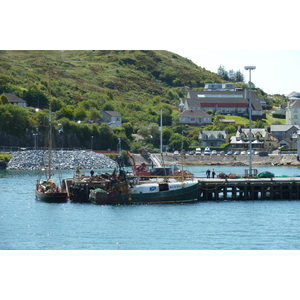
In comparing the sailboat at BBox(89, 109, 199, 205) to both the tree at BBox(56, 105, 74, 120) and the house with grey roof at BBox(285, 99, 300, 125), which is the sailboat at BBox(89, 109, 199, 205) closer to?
the tree at BBox(56, 105, 74, 120)

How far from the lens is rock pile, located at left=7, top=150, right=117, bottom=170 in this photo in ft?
428

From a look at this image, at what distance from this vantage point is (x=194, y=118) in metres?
193

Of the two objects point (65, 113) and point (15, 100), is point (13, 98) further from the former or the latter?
point (65, 113)

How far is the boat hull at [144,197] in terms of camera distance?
70.4m

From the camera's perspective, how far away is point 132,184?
70875 millimetres

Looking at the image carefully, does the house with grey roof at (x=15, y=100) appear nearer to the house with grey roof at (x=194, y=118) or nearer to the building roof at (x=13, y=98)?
the building roof at (x=13, y=98)

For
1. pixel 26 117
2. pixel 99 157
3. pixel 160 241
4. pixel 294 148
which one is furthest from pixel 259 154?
pixel 160 241

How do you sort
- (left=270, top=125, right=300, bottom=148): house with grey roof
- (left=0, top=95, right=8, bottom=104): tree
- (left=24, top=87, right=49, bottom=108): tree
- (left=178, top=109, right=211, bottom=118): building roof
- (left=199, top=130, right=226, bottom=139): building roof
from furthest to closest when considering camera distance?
1. (left=178, top=109, right=211, bottom=118): building roof
2. (left=270, top=125, right=300, bottom=148): house with grey roof
3. (left=199, top=130, right=226, bottom=139): building roof
4. (left=24, top=87, right=49, bottom=108): tree
5. (left=0, top=95, right=8, bottom=104): tree

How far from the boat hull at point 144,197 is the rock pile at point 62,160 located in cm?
5683

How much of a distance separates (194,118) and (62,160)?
213 ft

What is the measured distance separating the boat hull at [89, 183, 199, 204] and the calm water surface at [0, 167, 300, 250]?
120 cm

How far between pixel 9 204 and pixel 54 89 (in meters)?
123

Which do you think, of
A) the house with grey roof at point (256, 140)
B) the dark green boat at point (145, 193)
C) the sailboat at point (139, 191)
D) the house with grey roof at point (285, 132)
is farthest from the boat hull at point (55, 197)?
the house with grey roof at point (285, 132)

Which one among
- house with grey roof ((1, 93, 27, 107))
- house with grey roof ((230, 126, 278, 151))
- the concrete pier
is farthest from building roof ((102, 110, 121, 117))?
the concrete pier
